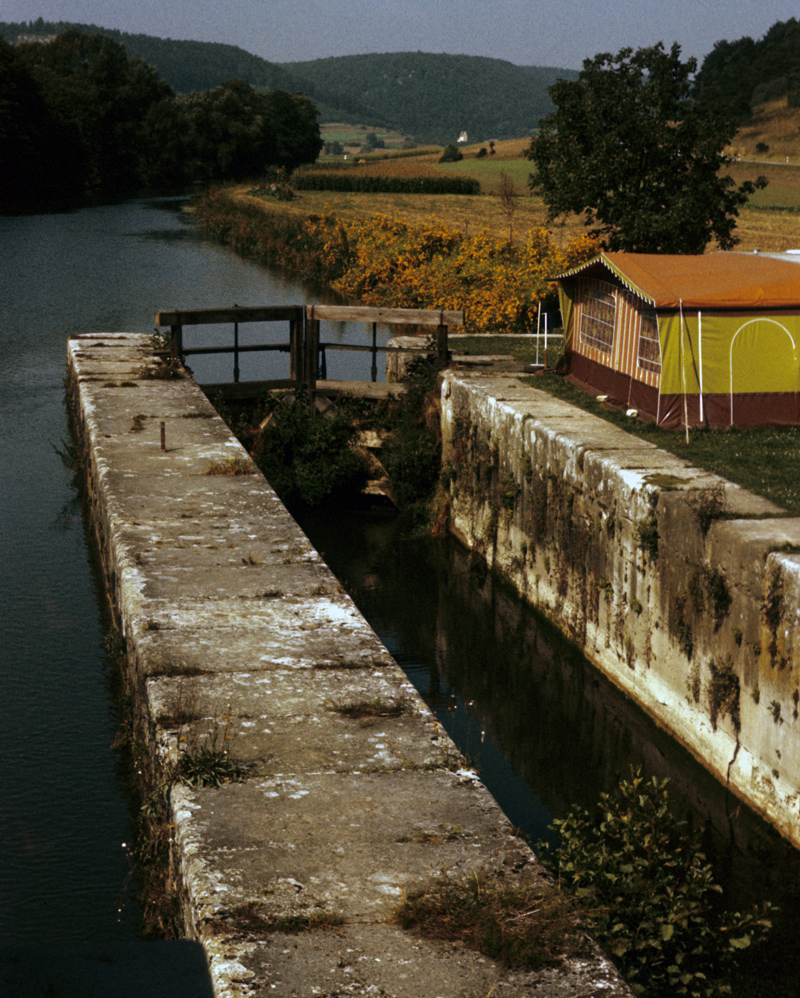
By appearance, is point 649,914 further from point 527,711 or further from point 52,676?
point 52,676

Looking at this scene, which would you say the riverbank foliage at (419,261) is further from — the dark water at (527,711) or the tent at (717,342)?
the dark water at (527,711)

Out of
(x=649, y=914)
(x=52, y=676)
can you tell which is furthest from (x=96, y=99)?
(x=649, y=914)

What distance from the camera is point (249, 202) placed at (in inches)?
2101

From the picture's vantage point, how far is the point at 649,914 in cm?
509

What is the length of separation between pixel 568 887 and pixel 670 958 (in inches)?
20.8

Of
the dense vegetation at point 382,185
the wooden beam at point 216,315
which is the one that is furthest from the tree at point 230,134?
the wooden beam at point 216,315

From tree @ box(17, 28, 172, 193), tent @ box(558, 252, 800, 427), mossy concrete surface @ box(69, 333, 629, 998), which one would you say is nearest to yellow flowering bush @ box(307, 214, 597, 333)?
tent @ box(558, 252, 800, 427)

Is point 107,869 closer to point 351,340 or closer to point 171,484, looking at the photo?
point 171,484

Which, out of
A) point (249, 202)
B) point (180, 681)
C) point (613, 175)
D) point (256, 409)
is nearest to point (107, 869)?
point (180, 681)

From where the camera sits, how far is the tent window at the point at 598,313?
13.5m

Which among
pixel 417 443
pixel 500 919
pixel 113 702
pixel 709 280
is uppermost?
pixel 709 280

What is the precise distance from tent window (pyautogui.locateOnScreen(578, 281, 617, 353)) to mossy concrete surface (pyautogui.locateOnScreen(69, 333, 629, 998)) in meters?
5.50

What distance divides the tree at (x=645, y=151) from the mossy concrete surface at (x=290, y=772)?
1169cm

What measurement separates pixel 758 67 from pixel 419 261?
100 meters
